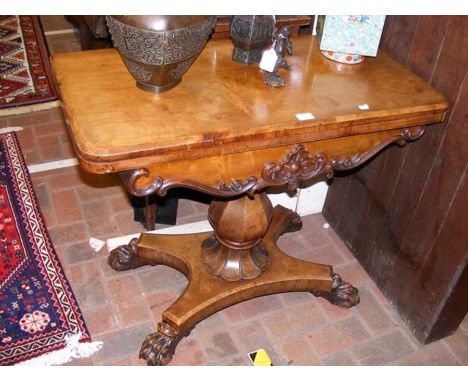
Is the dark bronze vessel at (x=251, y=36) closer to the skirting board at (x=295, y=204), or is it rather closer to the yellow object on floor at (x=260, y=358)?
the skirting board at (x=295, y=204)

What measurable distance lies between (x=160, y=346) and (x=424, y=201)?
3.42 feet

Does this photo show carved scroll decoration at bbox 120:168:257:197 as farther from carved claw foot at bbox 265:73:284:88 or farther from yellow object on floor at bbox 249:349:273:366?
yellow object on floor at bbox 249:349:273:366

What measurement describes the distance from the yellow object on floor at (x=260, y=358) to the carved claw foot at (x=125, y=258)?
0.58 metres

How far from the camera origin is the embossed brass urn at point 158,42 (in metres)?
1.22

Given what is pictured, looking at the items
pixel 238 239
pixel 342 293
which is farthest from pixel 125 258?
pixel 342 293

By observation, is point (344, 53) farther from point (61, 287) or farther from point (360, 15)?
point (61, 287)

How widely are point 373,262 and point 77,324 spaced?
121 cm

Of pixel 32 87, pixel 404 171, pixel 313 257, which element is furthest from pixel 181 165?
pixel 32 87

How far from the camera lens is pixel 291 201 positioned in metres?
2.34

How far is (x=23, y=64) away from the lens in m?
3.54

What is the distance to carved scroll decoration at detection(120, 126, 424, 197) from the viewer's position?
50.4 inches

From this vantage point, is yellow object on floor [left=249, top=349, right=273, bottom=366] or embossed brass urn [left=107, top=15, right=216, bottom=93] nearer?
embossed brass urn [left=107, top=15, right=216, bottom=93]

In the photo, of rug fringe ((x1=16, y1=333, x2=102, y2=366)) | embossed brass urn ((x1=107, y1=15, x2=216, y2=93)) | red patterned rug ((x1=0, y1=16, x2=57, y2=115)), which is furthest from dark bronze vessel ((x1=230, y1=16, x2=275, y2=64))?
red patterned rug ((x1=0, y1=16, x2=57, y2=115))

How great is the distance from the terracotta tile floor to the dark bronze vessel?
0.96 m
